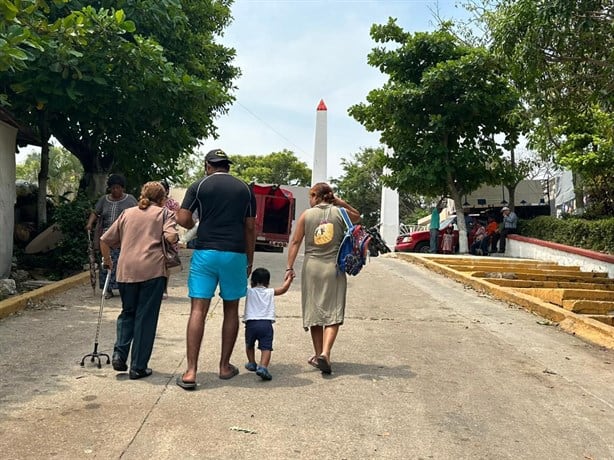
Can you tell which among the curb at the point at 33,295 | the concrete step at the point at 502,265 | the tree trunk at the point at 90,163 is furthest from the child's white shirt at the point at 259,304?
the tree trunk at the point at 90,163

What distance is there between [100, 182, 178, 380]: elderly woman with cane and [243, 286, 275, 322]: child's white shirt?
29.1 inches

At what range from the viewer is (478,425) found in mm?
4367

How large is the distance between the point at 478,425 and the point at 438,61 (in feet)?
59.3

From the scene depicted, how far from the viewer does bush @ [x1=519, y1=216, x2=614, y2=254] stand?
15173 mm

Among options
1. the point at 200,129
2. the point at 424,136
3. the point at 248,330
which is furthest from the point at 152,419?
the point at 424,136

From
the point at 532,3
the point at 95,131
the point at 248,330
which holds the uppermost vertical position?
the point at 532,3

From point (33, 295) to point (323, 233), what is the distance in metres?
5.02

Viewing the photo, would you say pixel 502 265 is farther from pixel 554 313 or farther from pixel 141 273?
pixel 141 273

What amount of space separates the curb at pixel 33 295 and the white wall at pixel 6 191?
1.27 m

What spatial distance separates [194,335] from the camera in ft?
16.3

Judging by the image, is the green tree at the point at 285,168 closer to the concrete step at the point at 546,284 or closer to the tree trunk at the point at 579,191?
the tree trunk at the point at 579,191

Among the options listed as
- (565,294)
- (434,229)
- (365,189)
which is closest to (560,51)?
(565,294)

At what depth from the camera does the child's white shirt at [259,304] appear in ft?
17.6

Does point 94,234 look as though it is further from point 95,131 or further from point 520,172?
point 520,172
